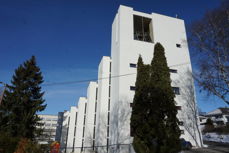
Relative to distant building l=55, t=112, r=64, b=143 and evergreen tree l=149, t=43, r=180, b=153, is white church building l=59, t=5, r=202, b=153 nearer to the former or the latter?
evergreen tree l=149, t=43, r=180, b=153

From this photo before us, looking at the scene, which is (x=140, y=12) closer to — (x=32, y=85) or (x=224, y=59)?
(x=224, y=59)

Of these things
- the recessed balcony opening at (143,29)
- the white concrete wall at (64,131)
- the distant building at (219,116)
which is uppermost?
the recessed balcony opening at (143,29)

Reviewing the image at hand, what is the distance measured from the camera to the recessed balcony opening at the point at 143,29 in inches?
725

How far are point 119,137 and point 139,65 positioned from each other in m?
6.73

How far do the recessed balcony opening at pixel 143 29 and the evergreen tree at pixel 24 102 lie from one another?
42.4 ft

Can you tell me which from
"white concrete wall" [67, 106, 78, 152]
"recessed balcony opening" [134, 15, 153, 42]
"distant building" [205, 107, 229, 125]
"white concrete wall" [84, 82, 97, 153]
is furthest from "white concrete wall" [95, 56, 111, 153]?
"distant building" [205, 107, 229, 125]

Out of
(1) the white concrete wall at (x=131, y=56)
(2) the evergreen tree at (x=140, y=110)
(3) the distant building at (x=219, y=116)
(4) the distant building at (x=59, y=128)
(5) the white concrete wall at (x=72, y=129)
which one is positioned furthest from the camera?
(3) the distant building at (x=219, y=116)

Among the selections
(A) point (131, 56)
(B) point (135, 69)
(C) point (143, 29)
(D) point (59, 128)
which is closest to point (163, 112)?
(B) point (135, 69)

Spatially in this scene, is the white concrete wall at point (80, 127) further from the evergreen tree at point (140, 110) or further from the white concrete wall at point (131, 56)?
the evergreen tree at point (140, 110)

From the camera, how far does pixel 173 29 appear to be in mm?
18531

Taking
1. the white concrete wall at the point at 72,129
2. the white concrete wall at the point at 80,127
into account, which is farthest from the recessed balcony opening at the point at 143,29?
the white concrete wall at the point at 72,129

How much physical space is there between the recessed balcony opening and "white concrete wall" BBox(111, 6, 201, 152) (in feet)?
1.96

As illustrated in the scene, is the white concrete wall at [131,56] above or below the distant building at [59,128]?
above

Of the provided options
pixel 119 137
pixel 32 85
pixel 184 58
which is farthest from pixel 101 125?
pixel 184 58
